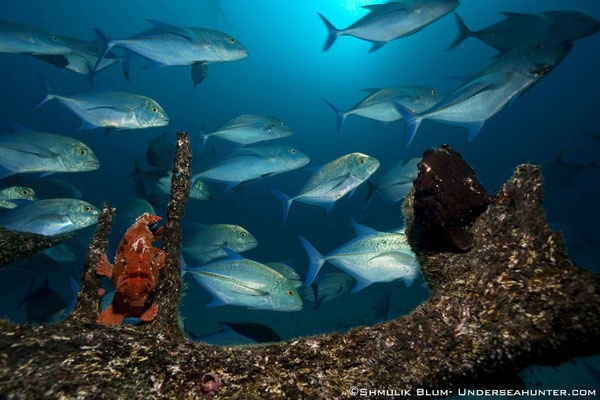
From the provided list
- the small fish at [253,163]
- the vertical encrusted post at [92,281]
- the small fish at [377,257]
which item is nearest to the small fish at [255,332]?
the small fish at [377,257]

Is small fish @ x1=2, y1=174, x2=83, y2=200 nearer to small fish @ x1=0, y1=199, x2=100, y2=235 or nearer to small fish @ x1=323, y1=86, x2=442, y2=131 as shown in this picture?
small fish @ x1=0, y1=199, x2=100, y2=235

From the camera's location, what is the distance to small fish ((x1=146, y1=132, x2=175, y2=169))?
6.92 metres

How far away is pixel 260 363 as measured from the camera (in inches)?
53.9

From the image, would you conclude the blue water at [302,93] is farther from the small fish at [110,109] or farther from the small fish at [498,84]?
the small fish at [498,84]

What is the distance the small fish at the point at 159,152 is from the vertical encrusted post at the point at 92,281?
5758mm

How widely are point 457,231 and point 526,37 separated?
6.92 m

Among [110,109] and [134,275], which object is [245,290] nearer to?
[134,275]

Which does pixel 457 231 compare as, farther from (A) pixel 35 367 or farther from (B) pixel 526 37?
(B) pixel 526 37

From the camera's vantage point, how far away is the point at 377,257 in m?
4.10

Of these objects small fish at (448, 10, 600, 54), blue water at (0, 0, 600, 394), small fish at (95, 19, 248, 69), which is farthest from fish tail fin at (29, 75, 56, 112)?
blue water at (0, 0, 600, 394)

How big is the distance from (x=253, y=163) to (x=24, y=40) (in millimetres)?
4362

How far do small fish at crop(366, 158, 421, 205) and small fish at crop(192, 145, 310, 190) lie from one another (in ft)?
6.02

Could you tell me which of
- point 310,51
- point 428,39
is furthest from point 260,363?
point 310,51

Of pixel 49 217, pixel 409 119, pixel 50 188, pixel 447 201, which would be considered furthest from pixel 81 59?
pixel 447 201
